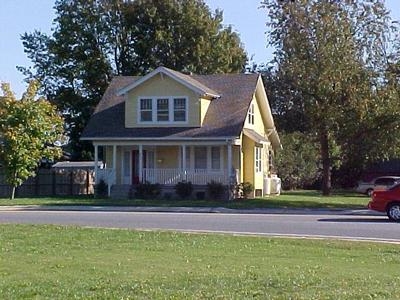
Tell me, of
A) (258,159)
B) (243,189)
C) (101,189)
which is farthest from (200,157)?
(101,189)

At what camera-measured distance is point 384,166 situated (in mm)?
69875

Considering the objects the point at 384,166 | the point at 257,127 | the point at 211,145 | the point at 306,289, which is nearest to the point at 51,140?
the point at 211,145

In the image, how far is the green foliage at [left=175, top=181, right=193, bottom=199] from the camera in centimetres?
4488

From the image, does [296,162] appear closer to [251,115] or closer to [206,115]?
[251,115]

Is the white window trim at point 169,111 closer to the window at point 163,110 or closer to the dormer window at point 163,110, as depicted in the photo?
the dormer window at point 163,110

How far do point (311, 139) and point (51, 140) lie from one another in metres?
17.1

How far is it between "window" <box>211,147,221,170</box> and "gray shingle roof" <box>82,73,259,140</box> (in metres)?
1.68

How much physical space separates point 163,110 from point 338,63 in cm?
946

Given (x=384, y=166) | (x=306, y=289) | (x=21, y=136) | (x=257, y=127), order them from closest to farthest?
(x=306, y=289), (x=21, y=136), (x=257, y=127), (x=384, y=166)

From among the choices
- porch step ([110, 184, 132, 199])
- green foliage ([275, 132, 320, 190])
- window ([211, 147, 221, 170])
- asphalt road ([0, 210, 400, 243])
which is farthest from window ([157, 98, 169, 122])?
green foliage ([275, 132, 320, 190])

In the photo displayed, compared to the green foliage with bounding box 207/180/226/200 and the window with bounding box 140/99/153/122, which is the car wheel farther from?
the window with bounding box 140/99/153/122

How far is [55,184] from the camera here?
51906mm

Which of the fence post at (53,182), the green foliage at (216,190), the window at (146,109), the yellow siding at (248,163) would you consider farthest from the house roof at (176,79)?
the fence post at (53,182)

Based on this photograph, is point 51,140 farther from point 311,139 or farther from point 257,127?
point 311,139
